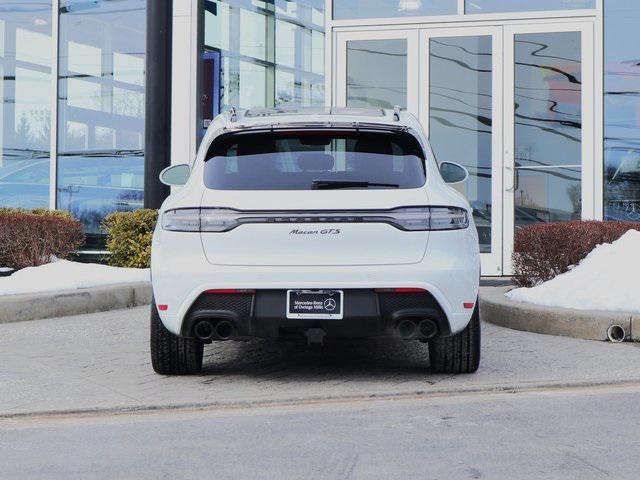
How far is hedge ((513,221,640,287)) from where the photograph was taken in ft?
29.2

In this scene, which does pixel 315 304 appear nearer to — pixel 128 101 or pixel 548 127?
pixel 548 127

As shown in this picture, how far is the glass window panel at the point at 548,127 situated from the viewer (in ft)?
40.7

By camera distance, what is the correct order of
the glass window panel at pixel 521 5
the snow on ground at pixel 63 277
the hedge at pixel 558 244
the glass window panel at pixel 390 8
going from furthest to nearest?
the glass window panel at pixel 390 8
the glass window panel at pixel 521 5
the snow on ground at pixel 63 277
the hedge at pixel 558 244

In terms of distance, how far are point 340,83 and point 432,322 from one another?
8.01m

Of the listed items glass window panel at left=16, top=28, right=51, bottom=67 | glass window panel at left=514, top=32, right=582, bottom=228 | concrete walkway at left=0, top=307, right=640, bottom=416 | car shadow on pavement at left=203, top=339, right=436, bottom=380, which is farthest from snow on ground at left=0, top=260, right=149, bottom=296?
glass window panel at left=514, top=32, right=582, bottom=228

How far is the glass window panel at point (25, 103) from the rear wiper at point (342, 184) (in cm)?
885

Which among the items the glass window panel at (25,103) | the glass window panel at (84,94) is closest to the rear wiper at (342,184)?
the glass window panel at (84,94)

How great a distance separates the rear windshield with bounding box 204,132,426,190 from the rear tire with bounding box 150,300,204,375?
94 cm

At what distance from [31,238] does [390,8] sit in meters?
5.58

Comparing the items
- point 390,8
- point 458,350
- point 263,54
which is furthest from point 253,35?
point 458,350

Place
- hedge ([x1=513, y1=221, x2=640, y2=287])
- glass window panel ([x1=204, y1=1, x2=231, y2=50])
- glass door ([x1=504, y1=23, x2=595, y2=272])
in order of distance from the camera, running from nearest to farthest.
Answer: hedge ([x1=513, y1=221, x2=640, y2=287]), glass door ([x1=504, y1=23, x2=595, y2=272]), glass window panel ([x1=204, y1=1, x2=231, y2=50])

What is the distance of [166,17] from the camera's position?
1086 cm

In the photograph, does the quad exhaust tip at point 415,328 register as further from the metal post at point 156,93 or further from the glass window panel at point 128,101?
the glass window panel at point 128,101

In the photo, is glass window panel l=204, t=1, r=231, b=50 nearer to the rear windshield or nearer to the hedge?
the hedge
